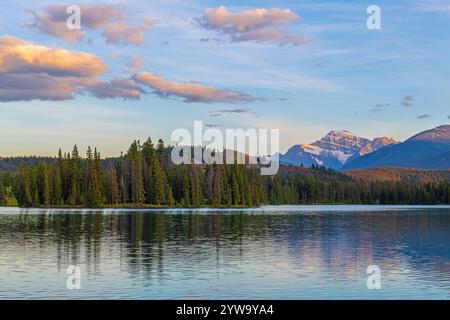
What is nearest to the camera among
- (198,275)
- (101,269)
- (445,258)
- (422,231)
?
(198,275)

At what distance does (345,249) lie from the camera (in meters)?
72.1

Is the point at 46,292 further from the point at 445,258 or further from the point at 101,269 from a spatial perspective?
the point at 445,258

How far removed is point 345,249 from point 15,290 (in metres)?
39.0

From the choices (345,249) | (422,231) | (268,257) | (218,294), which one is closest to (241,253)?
(268,257)

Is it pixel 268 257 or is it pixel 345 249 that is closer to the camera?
pixel 268 257

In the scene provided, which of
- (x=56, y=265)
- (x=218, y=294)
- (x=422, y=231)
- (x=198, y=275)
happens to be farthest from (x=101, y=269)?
(x=422, y=231)

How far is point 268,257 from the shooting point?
6331 cm
